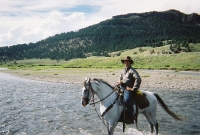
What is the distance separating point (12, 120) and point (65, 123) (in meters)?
4.06

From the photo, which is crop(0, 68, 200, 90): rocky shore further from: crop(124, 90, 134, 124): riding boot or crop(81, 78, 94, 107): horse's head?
crop(81, 78, 94, 107): horse's head

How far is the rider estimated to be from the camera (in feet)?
32.6

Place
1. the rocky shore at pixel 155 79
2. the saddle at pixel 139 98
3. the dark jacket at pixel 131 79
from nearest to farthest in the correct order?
the dark jacket at pixel 131 79 → the saddle at pixel 139 98 → the rocky shore at pixel 155 79

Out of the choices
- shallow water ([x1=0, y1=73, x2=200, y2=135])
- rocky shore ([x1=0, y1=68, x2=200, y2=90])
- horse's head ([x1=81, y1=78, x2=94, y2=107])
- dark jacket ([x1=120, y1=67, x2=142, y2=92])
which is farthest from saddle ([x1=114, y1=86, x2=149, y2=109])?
rocky shore ([x1=0, y1=68, x2=200, y2=90])

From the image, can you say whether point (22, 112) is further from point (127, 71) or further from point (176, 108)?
point (176, 108)

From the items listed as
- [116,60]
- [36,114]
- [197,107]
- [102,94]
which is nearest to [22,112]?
[36,114]

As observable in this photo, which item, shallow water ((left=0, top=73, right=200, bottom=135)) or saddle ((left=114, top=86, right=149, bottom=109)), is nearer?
saddle ((left=114, top=86, right=149, bottom=109))

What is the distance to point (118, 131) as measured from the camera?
13016 mm

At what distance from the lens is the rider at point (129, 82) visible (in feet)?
32.6

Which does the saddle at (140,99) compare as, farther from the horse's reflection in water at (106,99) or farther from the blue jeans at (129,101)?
the horse's reflection in water at (106,99)

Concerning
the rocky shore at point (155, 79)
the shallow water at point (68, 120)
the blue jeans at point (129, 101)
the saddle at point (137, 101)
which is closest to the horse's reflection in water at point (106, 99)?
the saddle at point (137, 101)

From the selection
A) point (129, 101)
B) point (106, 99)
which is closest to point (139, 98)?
point (129, 101)

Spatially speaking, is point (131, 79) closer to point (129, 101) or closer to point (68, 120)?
point (129, 101)

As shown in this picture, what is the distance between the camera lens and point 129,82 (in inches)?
397
